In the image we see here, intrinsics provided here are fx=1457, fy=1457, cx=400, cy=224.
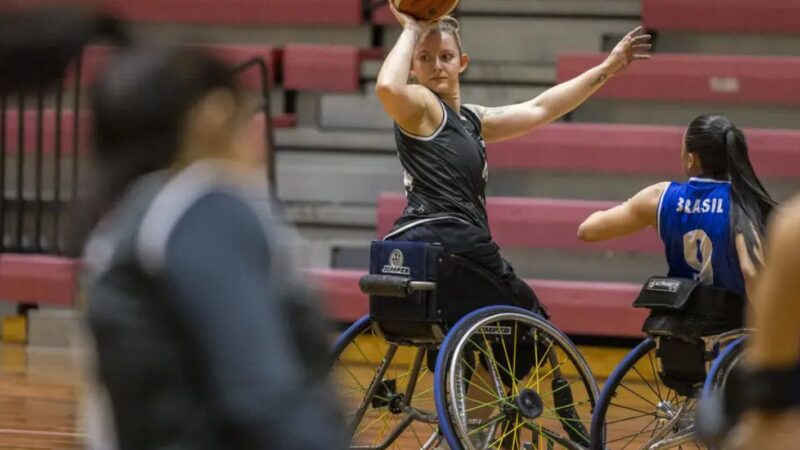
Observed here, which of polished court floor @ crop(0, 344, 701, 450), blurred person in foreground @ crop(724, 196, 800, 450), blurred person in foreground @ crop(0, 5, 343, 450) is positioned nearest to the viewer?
blurred person in foreground @ crop(0, 5, 343, 450)

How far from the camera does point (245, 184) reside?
4.25 ft

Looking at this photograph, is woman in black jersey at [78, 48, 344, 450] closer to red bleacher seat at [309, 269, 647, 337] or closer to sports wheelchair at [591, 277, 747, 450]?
sports wheelchair at [591, 277, 747, 450]

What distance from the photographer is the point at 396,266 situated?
368 centimetres

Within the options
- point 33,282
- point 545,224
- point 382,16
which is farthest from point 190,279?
point 382,16

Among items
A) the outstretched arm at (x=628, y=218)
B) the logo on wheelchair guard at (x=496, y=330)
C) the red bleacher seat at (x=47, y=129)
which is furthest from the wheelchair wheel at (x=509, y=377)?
the red bleacher seat at (x=47, y=129)

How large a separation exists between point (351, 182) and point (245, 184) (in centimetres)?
565

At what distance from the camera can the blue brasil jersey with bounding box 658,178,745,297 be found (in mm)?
3561

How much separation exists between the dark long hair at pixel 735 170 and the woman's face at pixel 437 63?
0.64 meters

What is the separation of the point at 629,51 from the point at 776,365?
2.57 m

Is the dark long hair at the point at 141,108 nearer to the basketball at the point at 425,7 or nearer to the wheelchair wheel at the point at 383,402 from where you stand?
the wheelchair wheel at the point at 383,402

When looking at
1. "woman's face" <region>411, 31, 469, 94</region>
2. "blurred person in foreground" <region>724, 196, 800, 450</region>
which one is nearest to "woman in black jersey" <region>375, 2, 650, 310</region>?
"woman's face" <region>411, 31, 469, 94</region>

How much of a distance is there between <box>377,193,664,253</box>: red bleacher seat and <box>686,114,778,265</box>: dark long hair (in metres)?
2.63

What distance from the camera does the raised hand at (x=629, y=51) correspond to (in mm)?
4051

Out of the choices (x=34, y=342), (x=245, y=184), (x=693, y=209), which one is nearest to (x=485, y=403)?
(x=693, y=209)
